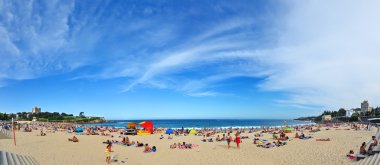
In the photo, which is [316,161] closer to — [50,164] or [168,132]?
[50,164]

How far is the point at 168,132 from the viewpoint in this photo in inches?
1551

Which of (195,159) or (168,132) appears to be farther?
(168,132)

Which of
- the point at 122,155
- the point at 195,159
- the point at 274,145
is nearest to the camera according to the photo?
the point at 195,159

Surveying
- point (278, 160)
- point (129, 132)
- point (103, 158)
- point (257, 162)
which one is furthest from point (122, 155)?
point (129, 132)

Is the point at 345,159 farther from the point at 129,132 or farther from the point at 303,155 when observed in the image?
the point at 129,132

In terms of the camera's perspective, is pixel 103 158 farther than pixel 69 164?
Yes

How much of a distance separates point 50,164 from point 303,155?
15.6 meters

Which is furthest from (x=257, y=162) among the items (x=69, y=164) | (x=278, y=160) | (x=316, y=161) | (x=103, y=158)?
(x=69, y=164)

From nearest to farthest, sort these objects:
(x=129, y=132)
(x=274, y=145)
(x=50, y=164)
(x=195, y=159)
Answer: (x=50, y=164) → (x=195, y=159) → (x=274, y=145) → (x=129, y=132)

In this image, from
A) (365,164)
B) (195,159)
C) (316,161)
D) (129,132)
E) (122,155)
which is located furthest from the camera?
(129,132)

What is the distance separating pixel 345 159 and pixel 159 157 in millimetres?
11456

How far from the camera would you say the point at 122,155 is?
60.1ft

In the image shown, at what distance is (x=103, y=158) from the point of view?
17.1m

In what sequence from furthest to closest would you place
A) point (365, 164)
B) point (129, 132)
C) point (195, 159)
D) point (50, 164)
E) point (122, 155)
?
point (129, 132) < point (122, 155) < point (195, 159) < point (50, 164) < point (365, 164)
